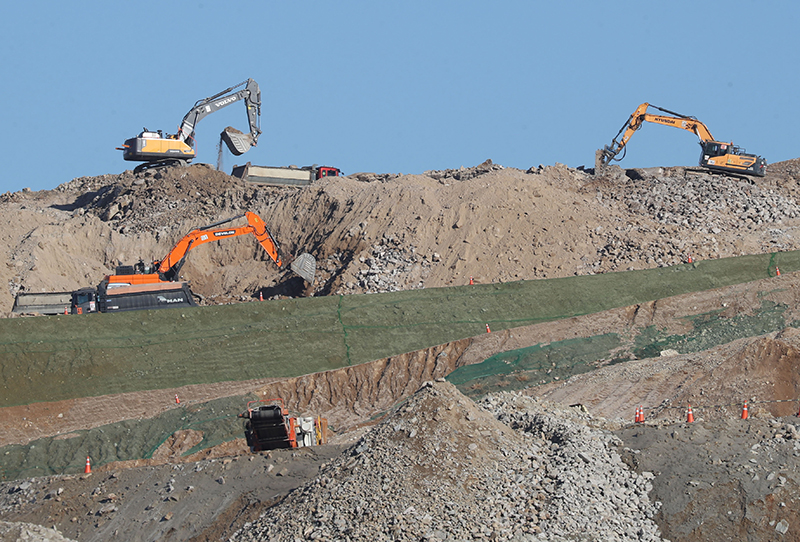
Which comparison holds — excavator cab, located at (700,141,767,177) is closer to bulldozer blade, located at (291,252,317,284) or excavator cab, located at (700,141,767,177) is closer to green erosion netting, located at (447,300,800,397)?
green erosion netting, located at (447,300,800,397)

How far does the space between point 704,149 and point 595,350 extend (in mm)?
15906

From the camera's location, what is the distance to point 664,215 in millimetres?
34875

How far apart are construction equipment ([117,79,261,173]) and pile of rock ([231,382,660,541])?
89.5 feet

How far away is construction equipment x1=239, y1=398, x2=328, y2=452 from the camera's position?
1842 cm

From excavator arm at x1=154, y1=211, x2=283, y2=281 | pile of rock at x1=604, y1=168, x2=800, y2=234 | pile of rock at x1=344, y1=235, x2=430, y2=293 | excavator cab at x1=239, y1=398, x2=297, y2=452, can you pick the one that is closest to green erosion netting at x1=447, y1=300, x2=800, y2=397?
excavator cab at x1=239, y1=398, x2=297, y2=452

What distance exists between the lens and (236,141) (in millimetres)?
41594

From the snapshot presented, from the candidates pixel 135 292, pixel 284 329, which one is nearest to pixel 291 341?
pixel 284 329

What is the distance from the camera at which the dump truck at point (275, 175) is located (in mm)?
41906

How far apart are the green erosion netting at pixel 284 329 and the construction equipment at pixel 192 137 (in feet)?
56.2

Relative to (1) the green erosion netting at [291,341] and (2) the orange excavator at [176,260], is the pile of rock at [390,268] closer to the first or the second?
(2) the orange excavator at [176,260]

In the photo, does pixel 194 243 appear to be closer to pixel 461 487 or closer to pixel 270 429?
pixel 270 429

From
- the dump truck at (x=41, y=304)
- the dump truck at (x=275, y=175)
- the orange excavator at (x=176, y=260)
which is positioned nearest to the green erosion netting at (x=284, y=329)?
the orange excavator at (x=176, y=260)

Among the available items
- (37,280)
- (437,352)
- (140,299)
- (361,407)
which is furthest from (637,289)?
(37,280)

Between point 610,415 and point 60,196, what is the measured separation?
39953 millimetres
